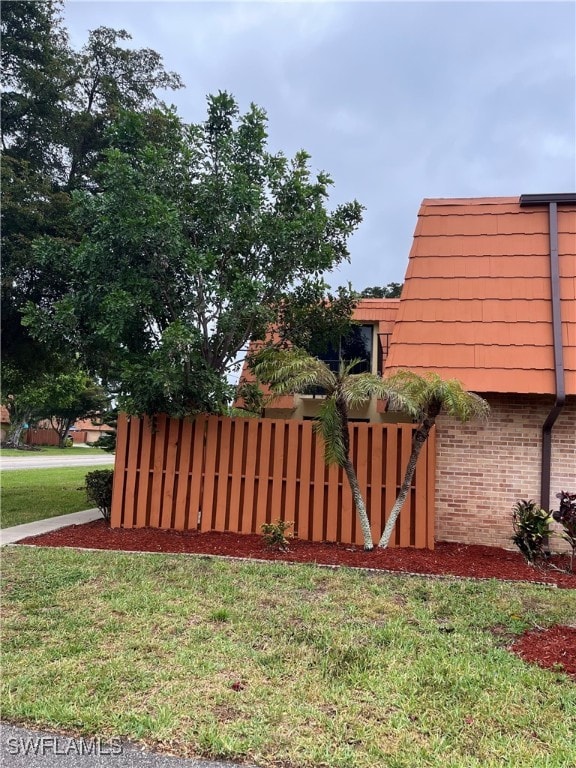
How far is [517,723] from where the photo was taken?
266 cm

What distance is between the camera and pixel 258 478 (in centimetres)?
756

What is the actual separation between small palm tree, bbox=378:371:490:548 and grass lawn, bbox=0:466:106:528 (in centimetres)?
618

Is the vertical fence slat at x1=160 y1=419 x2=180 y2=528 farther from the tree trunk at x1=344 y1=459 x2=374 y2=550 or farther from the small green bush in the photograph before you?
the tree trunk at x1=344 y1=459 x2=374 y2=550

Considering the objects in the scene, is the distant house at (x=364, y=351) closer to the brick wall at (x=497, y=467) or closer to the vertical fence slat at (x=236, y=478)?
the vertical fence slat at (x=236, y=478)

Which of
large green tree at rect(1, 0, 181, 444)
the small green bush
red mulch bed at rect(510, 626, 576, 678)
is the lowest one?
red mulch bed at rect(510, 626, 576, 678)

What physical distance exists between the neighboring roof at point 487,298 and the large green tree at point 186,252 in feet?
5.39

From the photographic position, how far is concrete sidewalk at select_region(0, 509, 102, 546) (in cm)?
716

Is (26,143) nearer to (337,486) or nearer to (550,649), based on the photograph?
(337,486)

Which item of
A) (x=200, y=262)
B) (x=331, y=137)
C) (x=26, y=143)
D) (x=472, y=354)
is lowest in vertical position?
(x=472, y=354)

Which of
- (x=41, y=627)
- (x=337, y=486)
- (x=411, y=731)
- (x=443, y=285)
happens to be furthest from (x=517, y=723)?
(x=443, y=285)

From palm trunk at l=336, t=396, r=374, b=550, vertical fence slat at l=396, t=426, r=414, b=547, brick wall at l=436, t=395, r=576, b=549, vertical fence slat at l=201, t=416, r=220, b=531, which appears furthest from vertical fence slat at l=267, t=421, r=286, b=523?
brick wall at l=436, t=395, r=576, b=549

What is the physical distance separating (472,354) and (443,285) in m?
1.40

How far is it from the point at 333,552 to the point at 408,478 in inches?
52.6

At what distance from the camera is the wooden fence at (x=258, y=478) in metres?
7.09
